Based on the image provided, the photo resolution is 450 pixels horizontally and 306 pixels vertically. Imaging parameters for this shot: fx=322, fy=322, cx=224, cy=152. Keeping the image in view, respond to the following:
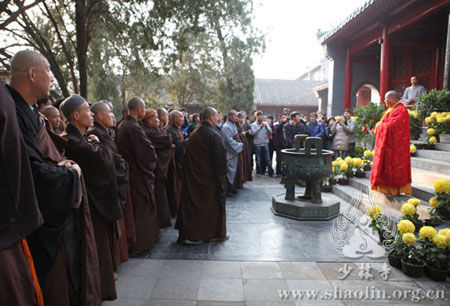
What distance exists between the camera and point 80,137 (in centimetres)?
279

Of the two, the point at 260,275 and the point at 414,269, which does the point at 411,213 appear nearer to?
the point at 414,269

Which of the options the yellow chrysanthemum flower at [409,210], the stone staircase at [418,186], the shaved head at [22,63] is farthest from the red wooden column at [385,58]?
the shaved head at [22,63]

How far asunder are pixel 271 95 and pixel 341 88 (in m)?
17.4

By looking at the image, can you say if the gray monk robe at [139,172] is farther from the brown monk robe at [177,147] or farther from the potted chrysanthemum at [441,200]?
the potted chrysanthemum at [441,200]

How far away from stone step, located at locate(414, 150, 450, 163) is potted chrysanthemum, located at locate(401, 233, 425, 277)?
128 inches

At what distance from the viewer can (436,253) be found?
11.2ft

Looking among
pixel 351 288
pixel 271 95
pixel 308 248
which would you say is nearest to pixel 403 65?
pixel 308 248

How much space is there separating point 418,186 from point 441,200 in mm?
1367

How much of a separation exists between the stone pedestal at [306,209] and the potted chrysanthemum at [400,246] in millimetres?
1698

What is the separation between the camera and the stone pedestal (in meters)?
5.38

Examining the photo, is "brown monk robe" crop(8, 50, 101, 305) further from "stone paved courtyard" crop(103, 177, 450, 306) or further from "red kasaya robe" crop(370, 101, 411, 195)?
"red kasaya robe" crop(370, 101, 411, 195)

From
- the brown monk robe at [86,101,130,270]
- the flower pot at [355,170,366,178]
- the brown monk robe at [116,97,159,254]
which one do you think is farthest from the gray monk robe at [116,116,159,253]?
the flower pot at [355,170,366,178]

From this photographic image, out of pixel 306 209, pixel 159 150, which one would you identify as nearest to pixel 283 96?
pixel 306 209

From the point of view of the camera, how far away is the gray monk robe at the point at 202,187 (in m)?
4.27
